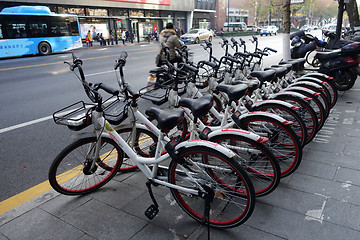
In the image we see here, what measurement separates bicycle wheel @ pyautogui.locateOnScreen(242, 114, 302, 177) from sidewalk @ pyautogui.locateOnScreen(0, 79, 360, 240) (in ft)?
0.61

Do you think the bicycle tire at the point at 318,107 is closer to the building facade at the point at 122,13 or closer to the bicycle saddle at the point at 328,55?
the bicycle saddle at the point at 328,55

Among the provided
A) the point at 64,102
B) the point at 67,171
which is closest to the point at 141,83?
the point at 64,102

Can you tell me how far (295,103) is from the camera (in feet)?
12.5

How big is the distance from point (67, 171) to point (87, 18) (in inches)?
1241

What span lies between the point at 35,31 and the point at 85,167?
60.4 ft

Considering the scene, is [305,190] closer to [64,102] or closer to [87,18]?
[64,102]

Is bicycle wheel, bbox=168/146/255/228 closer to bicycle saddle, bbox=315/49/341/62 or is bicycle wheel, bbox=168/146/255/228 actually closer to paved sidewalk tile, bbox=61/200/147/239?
paved sidewalk tile, bbox=61/200/147/239

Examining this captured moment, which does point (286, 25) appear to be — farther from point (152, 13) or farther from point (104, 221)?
point (152, 13)

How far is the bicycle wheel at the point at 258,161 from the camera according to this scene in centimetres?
252

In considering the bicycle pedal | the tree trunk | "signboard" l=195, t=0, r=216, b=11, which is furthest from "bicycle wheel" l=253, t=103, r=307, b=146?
"signboard" l=195, t=0, r=216, b=11

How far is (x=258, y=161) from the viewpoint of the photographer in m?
2.70

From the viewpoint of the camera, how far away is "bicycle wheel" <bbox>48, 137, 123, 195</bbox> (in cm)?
281

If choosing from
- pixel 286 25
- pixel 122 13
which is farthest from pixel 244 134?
pixel 122 13

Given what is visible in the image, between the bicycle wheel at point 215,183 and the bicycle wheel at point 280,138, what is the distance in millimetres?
806
